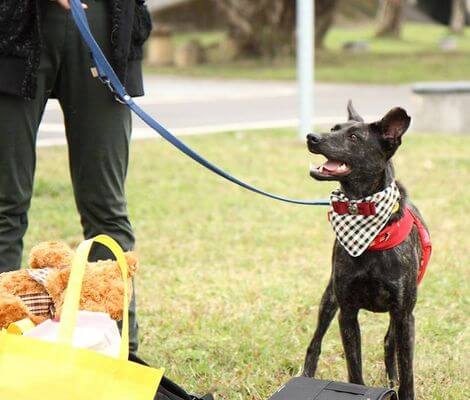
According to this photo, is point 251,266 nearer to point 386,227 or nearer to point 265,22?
point 386,227

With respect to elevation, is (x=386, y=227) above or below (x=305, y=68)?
above

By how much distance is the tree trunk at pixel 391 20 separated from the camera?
38.2 meters

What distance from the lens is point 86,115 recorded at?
372 cm

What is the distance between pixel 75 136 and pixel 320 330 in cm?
132

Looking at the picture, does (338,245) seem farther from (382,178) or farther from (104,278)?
(104,278)

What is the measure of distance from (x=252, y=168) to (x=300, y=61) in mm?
2309

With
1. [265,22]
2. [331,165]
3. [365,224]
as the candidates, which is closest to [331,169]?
[331,165]

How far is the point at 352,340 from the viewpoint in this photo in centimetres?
367

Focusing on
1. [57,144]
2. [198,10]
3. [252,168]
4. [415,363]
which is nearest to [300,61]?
[252,168]

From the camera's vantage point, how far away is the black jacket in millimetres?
3506

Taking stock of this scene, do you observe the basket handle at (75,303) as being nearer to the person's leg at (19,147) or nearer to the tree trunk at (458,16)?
the person's leg at (19,147)

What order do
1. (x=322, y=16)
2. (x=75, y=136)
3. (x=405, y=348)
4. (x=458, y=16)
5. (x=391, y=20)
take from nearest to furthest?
(x=405, y=348) → (x=75, y=136) → (x=322, y=16) → (x=391, y=20) → (x=458, y=16)

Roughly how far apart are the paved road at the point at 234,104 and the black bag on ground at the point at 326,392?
8174mm

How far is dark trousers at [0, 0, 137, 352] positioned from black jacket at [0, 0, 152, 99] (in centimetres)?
6
